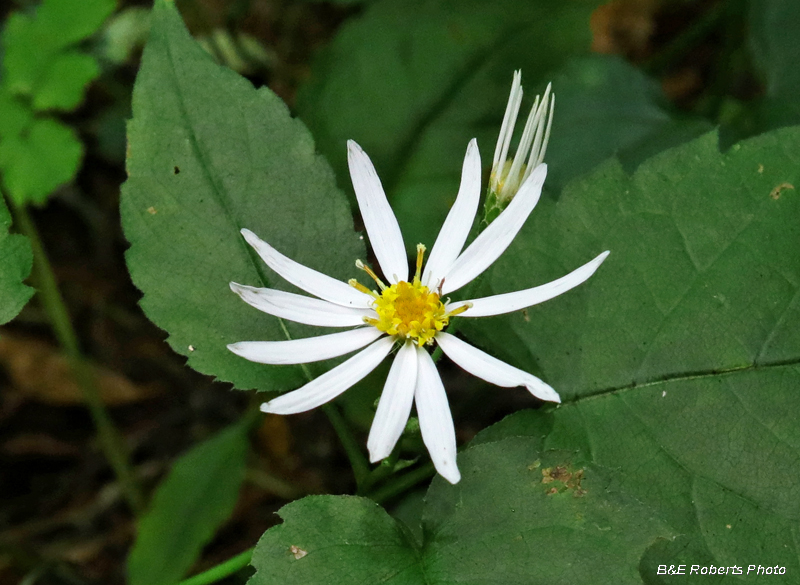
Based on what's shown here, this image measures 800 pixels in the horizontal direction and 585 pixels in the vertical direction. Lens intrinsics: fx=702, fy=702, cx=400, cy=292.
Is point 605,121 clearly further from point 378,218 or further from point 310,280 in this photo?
point 310,280

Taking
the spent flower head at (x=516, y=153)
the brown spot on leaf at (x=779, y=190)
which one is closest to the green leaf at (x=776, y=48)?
the brown spot on leaf at (x=779, y=190)

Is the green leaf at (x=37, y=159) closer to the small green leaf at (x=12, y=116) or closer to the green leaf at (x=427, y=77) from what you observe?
the small green leaf at (x=12, y=116)

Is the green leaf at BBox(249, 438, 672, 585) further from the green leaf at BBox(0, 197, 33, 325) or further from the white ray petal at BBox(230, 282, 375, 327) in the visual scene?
the green leaf at BBox(0, 197, 33, 325)

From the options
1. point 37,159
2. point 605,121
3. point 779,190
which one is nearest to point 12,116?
point 37,159

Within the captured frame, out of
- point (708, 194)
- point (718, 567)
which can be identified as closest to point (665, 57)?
point (708, 194)

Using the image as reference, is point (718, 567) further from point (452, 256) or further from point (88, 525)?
point (88, 525)

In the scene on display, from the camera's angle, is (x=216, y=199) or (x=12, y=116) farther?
(x=12, y=116)

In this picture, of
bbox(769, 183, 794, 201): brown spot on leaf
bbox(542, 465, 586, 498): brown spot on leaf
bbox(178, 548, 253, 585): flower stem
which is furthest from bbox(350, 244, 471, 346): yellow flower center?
bbox(769, 183, 794, 201): brown spot on leaf
